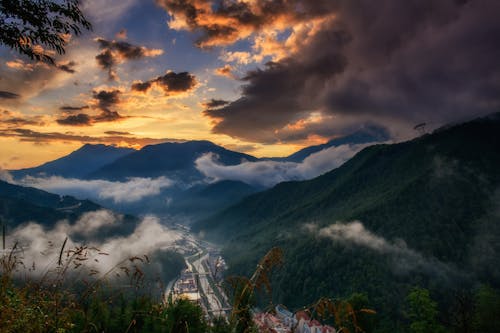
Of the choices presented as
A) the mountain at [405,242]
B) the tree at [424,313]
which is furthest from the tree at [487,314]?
the mountain at [405,242]

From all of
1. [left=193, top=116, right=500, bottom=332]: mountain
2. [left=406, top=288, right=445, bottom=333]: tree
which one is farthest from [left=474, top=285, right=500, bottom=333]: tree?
[left=193, top=116, right=500, bottom=332]: mountain

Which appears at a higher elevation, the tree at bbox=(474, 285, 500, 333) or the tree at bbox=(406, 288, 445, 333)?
the tree at bbox=(406, 288, 445, 333)

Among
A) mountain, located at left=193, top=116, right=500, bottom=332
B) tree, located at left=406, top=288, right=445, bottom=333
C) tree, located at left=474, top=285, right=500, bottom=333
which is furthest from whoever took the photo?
mountain, located at left=193, top=116, right=500, bottom=332

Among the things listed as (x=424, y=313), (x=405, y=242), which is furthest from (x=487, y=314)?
(x=405, y=242)

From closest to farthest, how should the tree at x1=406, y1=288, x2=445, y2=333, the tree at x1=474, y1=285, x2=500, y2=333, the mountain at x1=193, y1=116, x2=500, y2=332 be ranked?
1. the tree at x1=406, y1=288, x2=445, y2=333
2. the tree at x1=474, y1=285, x2=500, y2=333
3. the mountain at x1=193, y1=116, x2=500, y2=332

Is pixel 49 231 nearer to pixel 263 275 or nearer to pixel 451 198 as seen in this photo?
pixel 263 275

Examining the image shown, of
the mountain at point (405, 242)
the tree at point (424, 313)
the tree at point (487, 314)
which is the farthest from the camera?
the mountain at point (405, 242)

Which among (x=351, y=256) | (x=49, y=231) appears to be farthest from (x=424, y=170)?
(x=49, y=231)

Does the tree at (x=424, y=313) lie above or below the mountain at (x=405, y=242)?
above

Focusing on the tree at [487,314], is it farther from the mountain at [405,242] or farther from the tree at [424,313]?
the mountain at [405,242]

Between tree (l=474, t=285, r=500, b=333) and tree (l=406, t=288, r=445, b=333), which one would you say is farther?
tree (l=474, t=285, r=500, b=333)

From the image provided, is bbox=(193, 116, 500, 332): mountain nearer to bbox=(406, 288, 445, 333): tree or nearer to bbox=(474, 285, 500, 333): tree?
bbox=(474, 285, 500, 333): tree
